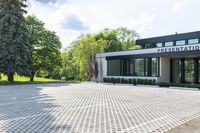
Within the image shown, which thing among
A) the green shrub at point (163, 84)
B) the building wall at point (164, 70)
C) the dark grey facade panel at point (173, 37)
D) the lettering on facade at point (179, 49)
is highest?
the dark grey facade panel at point (173, 37)

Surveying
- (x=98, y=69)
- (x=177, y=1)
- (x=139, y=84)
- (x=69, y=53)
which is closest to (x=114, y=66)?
(x=98, y=69)

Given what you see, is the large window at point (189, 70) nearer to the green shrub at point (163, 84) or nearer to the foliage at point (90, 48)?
the green shrub at point (163, 84)

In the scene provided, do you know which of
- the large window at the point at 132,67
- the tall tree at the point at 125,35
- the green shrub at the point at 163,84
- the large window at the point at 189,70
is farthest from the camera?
the tall tree at the point at 125,35

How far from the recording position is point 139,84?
88.3ft

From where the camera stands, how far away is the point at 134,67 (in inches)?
1147

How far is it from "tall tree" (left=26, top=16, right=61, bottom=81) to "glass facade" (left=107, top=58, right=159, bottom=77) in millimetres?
8111

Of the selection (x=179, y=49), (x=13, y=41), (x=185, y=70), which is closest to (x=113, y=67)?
(x=185, y=70)

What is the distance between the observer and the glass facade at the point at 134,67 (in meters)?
26.9

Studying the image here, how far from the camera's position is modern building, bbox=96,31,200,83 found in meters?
24.8

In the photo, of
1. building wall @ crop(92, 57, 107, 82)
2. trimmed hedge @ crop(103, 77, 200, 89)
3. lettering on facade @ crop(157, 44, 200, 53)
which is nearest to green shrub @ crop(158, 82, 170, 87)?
trimmed hedge @ crop(103, 77, 200, 89)

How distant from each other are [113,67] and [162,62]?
7.21 meters

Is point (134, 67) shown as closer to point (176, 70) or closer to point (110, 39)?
point (176, 70)

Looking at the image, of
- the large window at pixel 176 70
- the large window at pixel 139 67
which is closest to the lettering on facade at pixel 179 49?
the large window at pixel 176 70

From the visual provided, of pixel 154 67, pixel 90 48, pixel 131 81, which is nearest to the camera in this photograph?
pixel 154 67
